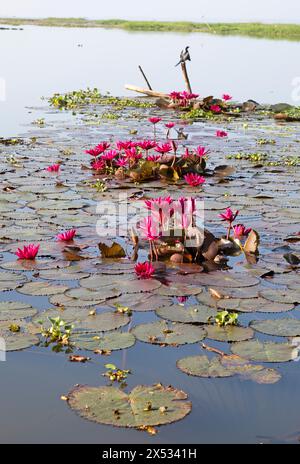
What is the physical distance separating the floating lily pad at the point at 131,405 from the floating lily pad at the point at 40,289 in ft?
3.01

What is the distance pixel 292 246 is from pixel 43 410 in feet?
7.37

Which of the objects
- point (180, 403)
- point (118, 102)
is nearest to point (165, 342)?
point (180, 403)

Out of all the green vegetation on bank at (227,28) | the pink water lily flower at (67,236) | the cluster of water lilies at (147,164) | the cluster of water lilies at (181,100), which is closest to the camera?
the pink water lily flower at (67,236)

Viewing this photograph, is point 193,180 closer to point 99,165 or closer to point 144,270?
point 99,165

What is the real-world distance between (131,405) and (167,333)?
0.62 meters

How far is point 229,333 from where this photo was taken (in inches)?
120

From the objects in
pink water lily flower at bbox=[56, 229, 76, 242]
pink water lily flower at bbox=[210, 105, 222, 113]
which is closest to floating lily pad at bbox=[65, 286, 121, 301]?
pink water lily flower at bbox=[56, 229, 76, 242]

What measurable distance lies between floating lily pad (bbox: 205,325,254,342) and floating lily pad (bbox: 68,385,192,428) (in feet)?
1.62

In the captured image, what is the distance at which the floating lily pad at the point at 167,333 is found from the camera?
2977 millimetres

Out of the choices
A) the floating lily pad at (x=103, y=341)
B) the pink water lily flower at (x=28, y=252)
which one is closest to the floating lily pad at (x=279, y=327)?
the floating lily pad at (x=103, y=341)

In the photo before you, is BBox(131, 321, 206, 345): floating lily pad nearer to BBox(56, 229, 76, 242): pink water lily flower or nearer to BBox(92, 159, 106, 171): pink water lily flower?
BBox(56, 229, 76, 242): pink water lily flower

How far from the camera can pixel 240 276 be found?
147 inches

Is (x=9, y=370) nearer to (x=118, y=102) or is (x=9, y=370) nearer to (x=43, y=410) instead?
(x=43, y=410)

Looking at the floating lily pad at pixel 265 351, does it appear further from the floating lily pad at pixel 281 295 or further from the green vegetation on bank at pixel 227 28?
the green vegetation on bank at pixel 227 28
